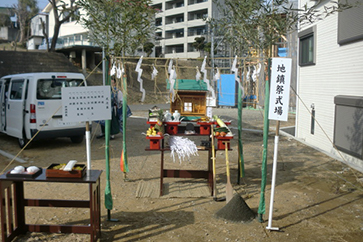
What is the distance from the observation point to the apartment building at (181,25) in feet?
121

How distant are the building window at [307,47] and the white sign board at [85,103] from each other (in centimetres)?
713

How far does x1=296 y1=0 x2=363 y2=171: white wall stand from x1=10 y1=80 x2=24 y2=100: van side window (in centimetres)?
737

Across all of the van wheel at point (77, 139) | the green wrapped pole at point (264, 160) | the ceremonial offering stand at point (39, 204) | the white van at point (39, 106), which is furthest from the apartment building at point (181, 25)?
the ceremonial offering stand at point (39, 204)

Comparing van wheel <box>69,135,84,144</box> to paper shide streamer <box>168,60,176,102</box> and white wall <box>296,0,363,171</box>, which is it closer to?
paper shide streamer <box>168,60,176,102</box>

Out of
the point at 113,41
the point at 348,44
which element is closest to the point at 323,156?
the point at 348,44

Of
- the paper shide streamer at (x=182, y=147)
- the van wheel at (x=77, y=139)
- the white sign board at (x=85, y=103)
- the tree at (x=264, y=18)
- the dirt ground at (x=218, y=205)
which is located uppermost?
the tree at (x=264, y=18)

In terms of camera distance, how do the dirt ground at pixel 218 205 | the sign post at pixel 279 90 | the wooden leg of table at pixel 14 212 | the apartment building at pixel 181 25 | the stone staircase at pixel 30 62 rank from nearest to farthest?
Answer: 1. the wooden leg of table at pixel 14 212
2. the dirt ground at pixel 218 205
3. the sign post at pixel 279 90
4. the stone staircase at pixel 30 62
5. the apartment building at pixel 181 25

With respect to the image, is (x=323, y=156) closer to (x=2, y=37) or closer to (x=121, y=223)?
(x=121, y=223)

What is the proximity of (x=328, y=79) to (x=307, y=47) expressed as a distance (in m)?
1.94

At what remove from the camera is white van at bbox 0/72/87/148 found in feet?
26.0

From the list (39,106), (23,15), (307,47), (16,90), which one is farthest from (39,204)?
(23,15)

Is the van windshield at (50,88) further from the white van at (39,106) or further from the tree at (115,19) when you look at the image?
the tree at (115,19)

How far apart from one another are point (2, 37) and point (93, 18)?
1731 inches

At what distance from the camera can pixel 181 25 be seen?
38.8m
